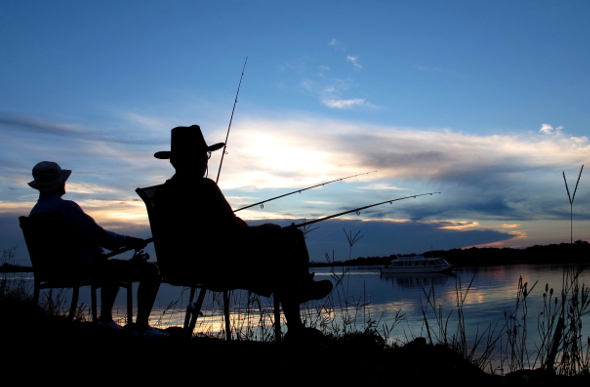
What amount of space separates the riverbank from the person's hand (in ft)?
2.15

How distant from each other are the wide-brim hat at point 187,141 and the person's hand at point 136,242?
34.6 inches

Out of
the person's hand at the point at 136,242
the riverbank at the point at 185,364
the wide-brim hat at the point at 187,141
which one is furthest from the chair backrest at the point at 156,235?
the person's hand at the point at 136,242

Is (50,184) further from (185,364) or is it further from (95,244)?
(185,364)

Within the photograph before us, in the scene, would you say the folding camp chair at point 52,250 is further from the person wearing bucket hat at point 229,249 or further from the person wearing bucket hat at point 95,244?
the person wearing bucket hat at point 229,249

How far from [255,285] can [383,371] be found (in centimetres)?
103

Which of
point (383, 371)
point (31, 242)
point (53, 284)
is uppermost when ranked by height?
point (31, 242)

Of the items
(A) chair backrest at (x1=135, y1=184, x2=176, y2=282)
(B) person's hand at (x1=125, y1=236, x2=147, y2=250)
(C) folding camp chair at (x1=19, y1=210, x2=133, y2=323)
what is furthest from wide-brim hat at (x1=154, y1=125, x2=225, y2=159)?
(C) folding camp chair at (x1=19, y1=210, x2=133, y2=323)

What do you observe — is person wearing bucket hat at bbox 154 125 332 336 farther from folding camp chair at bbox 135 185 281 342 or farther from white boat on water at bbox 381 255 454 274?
white boat on water at bbox 381 255 454 274

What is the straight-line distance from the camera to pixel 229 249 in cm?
243

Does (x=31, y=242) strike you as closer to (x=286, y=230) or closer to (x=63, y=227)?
(x=63, y=227)

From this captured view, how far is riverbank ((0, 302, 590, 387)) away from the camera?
2283 mm

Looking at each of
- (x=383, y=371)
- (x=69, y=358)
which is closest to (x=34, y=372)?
(x=69, y=358)

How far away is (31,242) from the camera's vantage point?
11.1ft

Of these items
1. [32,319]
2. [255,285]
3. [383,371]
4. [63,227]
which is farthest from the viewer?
[32,319]
